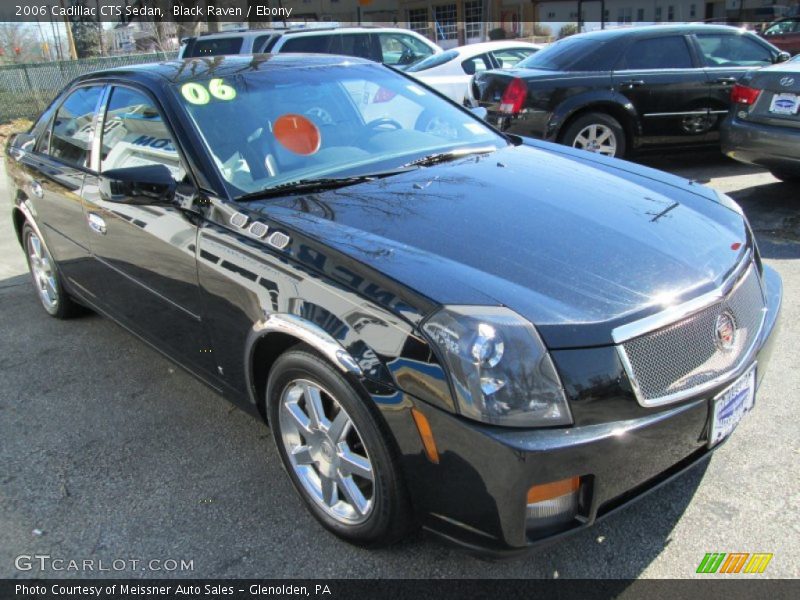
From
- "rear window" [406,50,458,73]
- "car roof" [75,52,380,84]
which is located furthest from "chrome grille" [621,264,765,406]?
"rear window" [406,50,458,73]

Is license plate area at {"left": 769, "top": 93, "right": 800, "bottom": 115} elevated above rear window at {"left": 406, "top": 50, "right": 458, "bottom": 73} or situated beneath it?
situated beneath

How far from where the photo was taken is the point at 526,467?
1.89 metres

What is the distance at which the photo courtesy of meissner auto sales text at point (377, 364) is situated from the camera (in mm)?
2010

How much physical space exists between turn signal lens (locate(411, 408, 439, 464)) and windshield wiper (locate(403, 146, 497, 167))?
1.51 m

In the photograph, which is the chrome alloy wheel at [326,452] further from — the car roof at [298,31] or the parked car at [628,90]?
the car roof at [298,31]

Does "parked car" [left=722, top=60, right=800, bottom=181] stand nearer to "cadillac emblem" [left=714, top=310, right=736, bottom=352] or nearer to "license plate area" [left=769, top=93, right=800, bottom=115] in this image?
"license plate area" [left=769, top=93, right=800, bottom=115]

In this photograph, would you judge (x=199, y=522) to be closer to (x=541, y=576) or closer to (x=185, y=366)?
(x=185, y=366)

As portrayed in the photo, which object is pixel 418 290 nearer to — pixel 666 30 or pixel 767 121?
pixel 767 121

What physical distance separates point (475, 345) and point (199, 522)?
142 centimetres

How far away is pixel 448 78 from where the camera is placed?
963 cm

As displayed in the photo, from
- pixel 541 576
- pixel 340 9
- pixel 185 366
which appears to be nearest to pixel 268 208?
pixel 185 366

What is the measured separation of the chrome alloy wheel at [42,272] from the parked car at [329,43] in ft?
21.0

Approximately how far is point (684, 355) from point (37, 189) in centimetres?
397

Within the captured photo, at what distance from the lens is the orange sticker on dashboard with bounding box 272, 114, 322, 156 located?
3.11m
